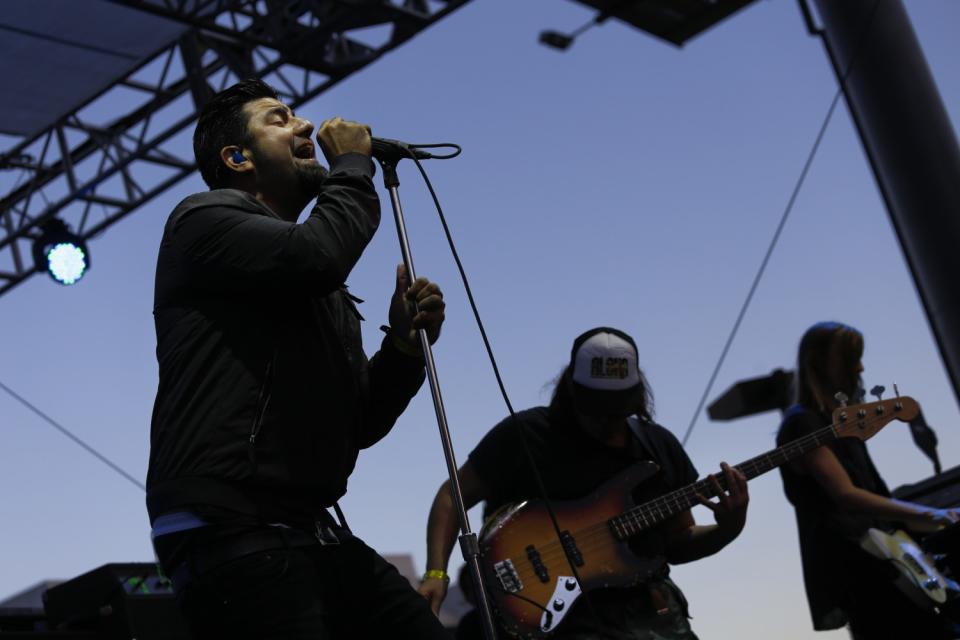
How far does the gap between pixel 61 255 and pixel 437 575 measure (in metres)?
4.45

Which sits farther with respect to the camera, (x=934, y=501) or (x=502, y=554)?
(x=934, y=501)

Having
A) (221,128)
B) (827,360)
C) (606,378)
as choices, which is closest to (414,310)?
(221,128)

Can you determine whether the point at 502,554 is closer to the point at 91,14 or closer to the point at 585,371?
the point at 585,371

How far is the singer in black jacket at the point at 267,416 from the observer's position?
177 cm

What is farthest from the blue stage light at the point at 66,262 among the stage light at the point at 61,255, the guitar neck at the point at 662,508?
the guitar neck at the point at 662,508

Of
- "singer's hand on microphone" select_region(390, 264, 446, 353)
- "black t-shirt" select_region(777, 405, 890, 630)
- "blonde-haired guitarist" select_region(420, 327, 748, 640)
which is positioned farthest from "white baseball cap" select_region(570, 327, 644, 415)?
"singer's hand on microphone" select_region(390, 264, 446, 353)

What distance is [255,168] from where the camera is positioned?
2.13 metres

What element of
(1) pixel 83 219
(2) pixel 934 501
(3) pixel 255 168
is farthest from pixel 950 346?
(1) pixel 83 219

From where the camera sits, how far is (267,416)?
181 cm

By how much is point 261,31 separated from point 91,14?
910 mm

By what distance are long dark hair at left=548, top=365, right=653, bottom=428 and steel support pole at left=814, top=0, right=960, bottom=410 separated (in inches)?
84.0

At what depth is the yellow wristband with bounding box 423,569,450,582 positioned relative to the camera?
10.5 ft

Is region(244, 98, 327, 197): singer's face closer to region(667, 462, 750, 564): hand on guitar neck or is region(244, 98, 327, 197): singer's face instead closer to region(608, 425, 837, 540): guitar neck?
region(608, 425, 837, 540): guitar neck

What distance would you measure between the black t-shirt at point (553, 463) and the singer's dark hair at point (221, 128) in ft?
4.82
